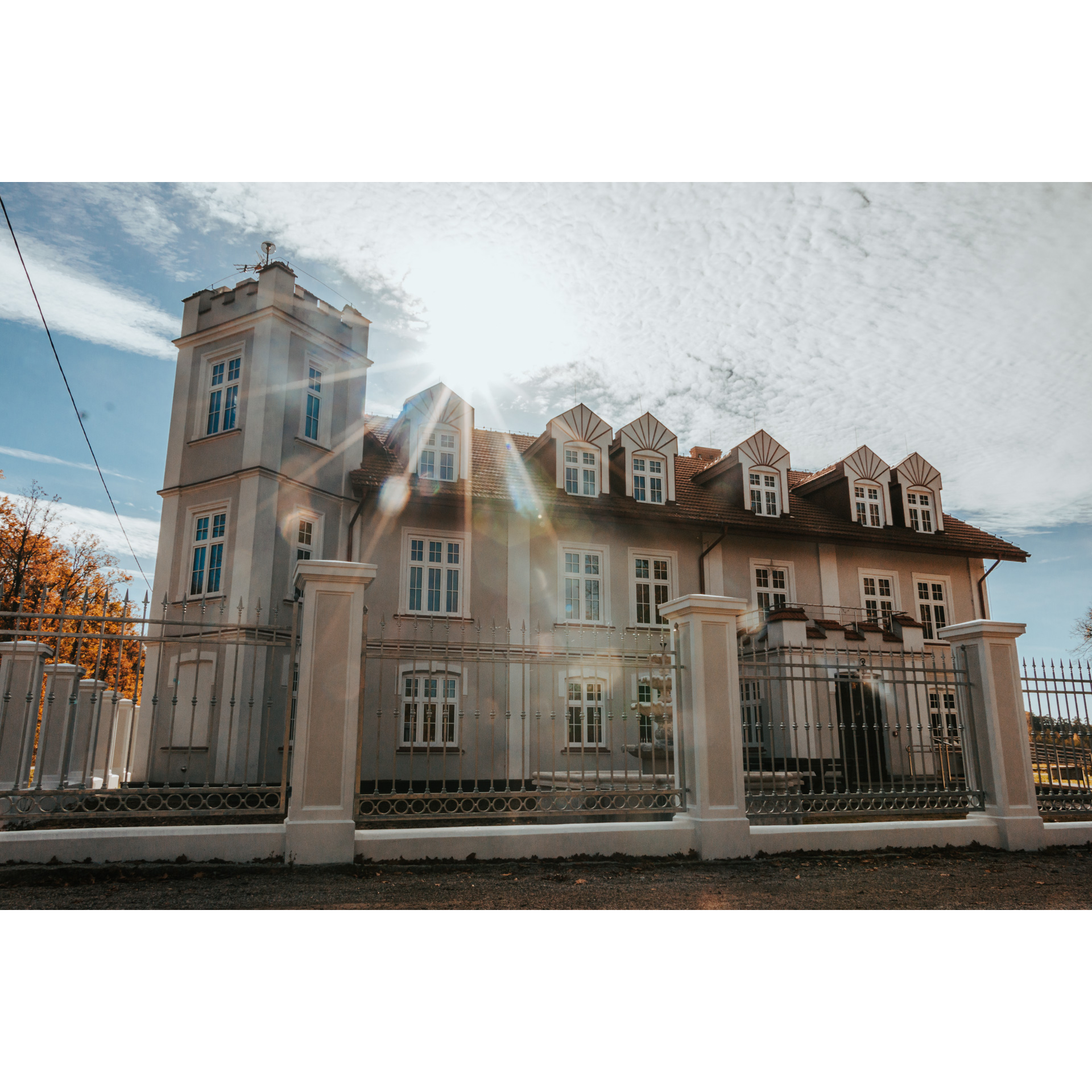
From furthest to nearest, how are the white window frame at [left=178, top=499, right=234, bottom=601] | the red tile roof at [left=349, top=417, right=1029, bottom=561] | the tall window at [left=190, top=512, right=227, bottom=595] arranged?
1. the red tile roof at [left=349, top=417, right=1029, bottom=561]
2. the tall window at [left=190, top=512, right=227, bottom=595]
3. the white window frame at [left=178, top=499, right=234, bottom=601]

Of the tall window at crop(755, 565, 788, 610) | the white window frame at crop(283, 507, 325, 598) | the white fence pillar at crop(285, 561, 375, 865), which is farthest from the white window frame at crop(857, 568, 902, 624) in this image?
the white fence pillar at crop(285, 561, 375, 865)

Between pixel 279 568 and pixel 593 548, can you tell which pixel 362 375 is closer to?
pixel 279 568

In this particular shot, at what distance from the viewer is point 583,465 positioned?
1911 centimetres

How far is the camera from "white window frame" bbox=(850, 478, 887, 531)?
2150 centimetres

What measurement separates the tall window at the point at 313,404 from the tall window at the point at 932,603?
1647 cm

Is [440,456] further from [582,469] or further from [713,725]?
[713,725]

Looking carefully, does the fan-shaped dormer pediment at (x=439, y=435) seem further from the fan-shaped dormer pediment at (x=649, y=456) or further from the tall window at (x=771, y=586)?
the tall window at (x=771, y=586)

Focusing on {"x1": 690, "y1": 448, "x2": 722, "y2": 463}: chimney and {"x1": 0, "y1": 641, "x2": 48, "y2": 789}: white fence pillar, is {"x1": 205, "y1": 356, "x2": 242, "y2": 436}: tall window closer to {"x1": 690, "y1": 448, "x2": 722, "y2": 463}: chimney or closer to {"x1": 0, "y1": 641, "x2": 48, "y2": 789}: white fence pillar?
{"x1": 0, "y1": 641, "x2": 48, "y2": 789}: white fence pillar

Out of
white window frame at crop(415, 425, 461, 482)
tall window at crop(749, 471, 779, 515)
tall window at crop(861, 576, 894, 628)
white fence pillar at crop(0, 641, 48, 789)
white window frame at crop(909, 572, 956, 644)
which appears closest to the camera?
white fence pillar at crop(0, 641, 48, 789)

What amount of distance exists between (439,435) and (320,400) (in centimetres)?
281

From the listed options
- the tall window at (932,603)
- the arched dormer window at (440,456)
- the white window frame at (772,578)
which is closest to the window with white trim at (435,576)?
the arched dormer window at (440,456)

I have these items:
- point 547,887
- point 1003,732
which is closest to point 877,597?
point 1003,732

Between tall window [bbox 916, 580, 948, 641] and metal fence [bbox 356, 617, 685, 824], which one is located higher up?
tall window [bbox 916, 580, 948, 641]

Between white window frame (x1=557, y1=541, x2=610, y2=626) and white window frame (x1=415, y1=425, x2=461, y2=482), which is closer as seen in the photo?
white window frame (x1=557, y1=541, x2=610, y2=626)
